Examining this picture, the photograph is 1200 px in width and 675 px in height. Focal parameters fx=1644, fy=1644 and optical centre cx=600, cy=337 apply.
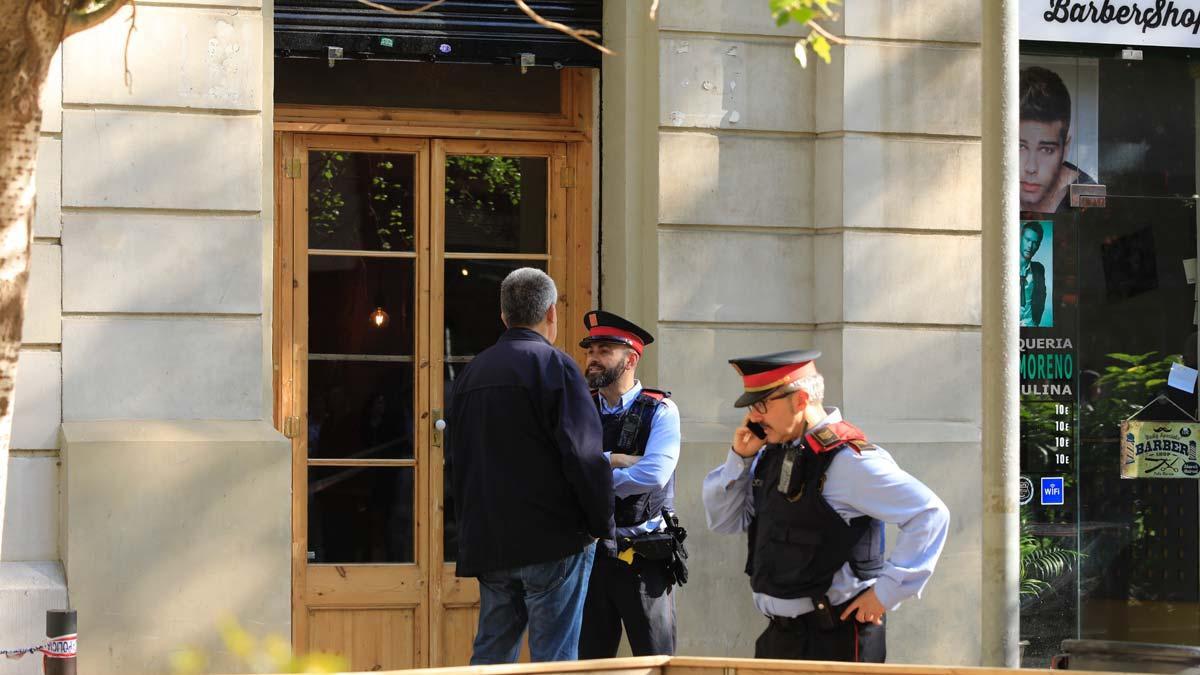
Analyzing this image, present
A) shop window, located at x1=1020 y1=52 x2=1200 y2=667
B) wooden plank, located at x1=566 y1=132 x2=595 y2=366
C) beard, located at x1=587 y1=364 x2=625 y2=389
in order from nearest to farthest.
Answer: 1. beard, located at x1=587 y1=364 x2=625 y2=389
2. wooden plank, located at x1=566 y1=132 x2=595 y2=366
3. shop window, located at x1=1020 y1=52 x2=1200 y2=667

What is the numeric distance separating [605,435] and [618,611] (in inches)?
30.2

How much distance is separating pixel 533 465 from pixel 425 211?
9.94 feet

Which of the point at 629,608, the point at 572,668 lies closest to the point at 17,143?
the point at 572,668

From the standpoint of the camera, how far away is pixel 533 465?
6.42 metres

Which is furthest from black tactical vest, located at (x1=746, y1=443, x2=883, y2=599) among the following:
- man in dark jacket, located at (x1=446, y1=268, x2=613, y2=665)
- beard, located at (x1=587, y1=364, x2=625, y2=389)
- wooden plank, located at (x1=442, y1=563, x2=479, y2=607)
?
wooden plank, located at (x1=442, y1=563, x2=479, y2=607)

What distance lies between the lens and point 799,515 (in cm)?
575

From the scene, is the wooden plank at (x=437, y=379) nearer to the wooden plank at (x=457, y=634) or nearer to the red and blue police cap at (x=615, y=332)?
the wooden plank at (x=457, y=634)

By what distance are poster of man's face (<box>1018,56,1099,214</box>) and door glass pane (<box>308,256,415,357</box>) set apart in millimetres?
3638

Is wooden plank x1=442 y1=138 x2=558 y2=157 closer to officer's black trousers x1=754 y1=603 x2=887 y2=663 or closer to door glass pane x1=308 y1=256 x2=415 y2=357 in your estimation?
door glass pane x1=308 y1=256 x2=415 y2=357

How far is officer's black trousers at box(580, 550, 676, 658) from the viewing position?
7.08 meters

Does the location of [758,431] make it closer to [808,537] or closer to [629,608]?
[808,537]

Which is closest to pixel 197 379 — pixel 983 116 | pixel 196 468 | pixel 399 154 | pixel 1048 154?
pixel 196 468

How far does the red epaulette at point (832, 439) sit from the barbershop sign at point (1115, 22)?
4.45 metres

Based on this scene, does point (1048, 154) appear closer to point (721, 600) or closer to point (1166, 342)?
point (1166, 342)
